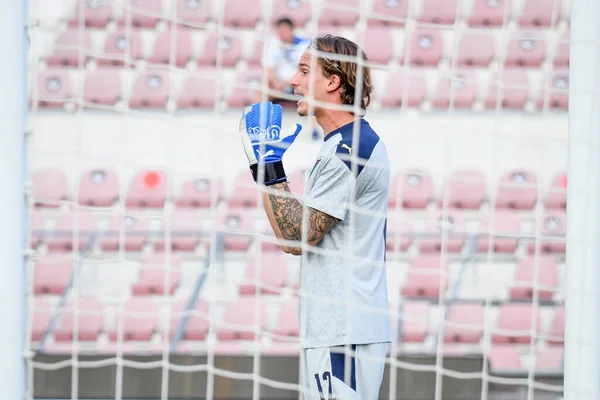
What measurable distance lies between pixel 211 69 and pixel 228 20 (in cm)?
47

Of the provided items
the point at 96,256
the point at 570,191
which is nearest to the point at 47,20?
the point at 96,256

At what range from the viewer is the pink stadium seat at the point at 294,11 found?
23.9ft

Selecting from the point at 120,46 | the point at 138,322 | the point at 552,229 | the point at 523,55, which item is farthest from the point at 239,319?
the point at 523,55

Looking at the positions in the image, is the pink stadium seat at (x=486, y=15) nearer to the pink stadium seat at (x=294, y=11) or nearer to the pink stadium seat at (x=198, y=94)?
the pink stadium seat at (x=294, y=11)

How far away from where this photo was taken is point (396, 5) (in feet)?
23.6

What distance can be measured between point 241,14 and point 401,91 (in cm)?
149

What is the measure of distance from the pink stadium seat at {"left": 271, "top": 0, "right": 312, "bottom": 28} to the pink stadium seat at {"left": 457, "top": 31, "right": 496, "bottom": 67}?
1.25 m

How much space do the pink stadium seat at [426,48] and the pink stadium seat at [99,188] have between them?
237 cm

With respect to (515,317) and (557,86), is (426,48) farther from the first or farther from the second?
(515,317)

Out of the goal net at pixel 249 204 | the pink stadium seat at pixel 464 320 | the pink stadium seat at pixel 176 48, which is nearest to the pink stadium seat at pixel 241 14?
the goal net at pixel 249 204

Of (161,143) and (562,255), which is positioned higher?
(161,143)

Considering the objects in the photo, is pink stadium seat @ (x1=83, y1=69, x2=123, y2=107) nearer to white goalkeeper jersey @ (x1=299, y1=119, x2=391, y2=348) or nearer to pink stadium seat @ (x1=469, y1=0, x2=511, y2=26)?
pink stadium seat @ (x1=469, y1=0, x2=511, y2=26)

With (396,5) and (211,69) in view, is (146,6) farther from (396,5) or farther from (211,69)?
(396,5)

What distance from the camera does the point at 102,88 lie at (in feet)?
22.0
